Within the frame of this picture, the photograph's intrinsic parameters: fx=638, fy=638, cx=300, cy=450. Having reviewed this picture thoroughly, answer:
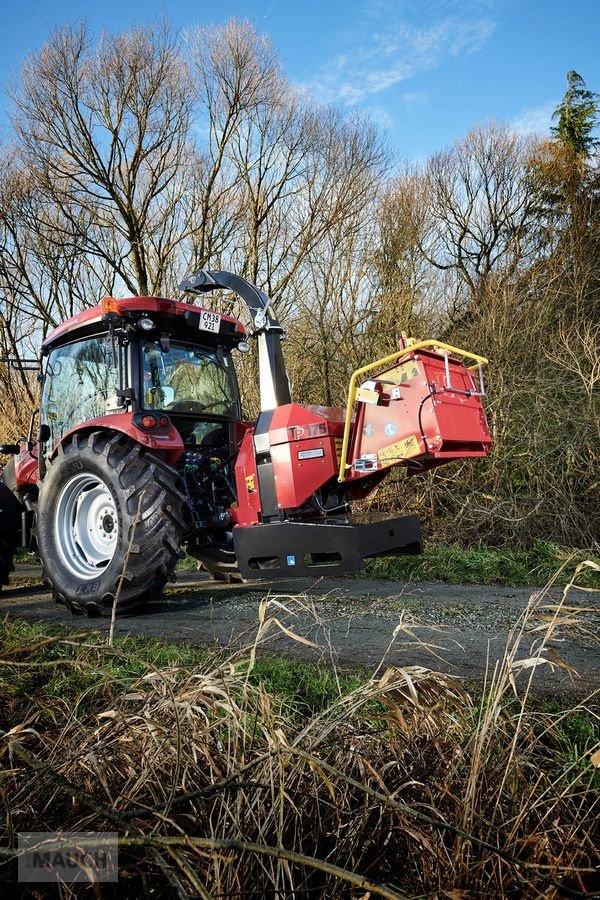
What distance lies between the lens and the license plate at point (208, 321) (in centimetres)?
551

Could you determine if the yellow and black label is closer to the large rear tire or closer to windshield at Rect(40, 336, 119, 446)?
the large rear tire

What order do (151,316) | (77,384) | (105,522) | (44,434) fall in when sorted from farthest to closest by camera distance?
1. (44,434)
2. (77,384)
3. (151,316)
4. (105,522)

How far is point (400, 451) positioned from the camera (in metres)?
4.52

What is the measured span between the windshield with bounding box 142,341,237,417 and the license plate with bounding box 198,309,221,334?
27 centimetres

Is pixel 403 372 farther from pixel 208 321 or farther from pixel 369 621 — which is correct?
pixel 208 321

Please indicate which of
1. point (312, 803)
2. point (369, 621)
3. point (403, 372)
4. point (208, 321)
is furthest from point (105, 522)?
point (312, 803)

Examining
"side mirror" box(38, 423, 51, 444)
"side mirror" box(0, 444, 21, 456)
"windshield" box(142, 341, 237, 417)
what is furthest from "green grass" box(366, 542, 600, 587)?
"side mirror" box(0, 444, 21, 456)

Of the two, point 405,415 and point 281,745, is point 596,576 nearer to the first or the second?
point 405,415

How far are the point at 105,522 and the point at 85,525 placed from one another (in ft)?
0.79

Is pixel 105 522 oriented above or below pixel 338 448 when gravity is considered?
below

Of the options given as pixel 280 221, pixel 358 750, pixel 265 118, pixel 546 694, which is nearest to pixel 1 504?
pixel 546 694

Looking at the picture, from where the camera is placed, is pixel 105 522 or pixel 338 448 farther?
pixel 105 522

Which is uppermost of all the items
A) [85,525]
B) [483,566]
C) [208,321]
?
[208,321]

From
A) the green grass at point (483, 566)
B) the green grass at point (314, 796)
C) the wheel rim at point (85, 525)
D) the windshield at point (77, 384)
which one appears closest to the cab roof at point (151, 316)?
the windshield at point (77, 384)
